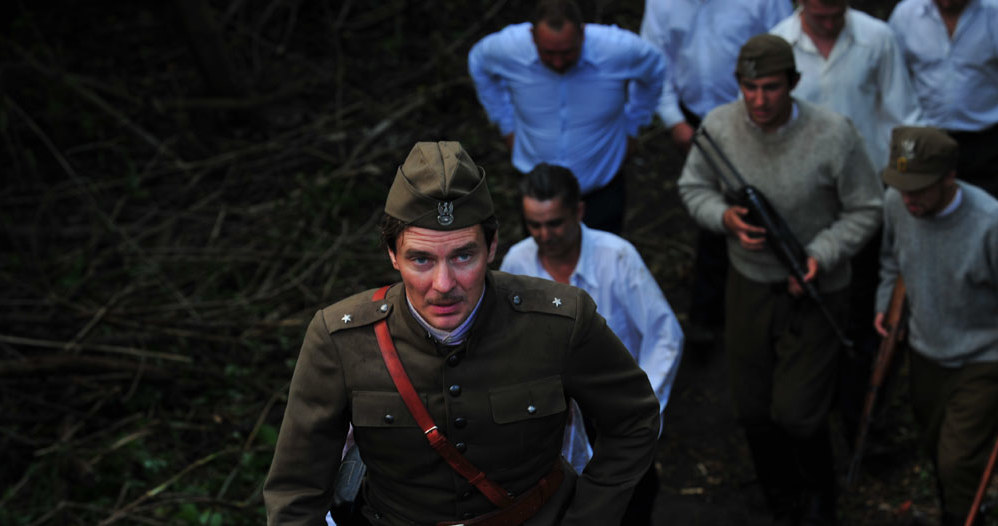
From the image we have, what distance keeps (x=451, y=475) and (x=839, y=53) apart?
350 centimetres

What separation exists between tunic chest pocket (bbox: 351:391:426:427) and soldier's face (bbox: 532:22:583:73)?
3.07 meters

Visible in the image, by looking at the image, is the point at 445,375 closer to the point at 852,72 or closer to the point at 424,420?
the point at 424,420

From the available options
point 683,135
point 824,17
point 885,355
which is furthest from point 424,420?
point 683,135

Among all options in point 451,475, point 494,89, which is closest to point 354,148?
point 494,89

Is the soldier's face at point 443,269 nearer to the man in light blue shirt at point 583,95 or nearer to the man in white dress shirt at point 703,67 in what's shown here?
the man in light blue shirt at point 583,95

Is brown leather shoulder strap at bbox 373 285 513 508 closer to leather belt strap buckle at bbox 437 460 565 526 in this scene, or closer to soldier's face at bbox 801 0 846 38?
leather belt strap buckle at bbox 437 460 565 526

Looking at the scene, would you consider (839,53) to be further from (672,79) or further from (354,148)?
(354,148)

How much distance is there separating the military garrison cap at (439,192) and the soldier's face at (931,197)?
2257 mm

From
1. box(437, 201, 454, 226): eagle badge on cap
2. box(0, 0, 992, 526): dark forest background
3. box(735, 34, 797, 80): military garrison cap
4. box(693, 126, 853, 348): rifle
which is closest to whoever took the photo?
box(437, 201, 454, 226): eagle badge on cap

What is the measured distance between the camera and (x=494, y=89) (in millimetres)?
6051

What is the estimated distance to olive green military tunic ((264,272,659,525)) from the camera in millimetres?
2619

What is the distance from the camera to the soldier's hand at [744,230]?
457cm

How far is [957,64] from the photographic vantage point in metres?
5.55

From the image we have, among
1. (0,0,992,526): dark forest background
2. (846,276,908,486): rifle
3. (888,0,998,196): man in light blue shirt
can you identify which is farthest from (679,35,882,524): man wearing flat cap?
(888,0,998,196): man in light blue shirt
